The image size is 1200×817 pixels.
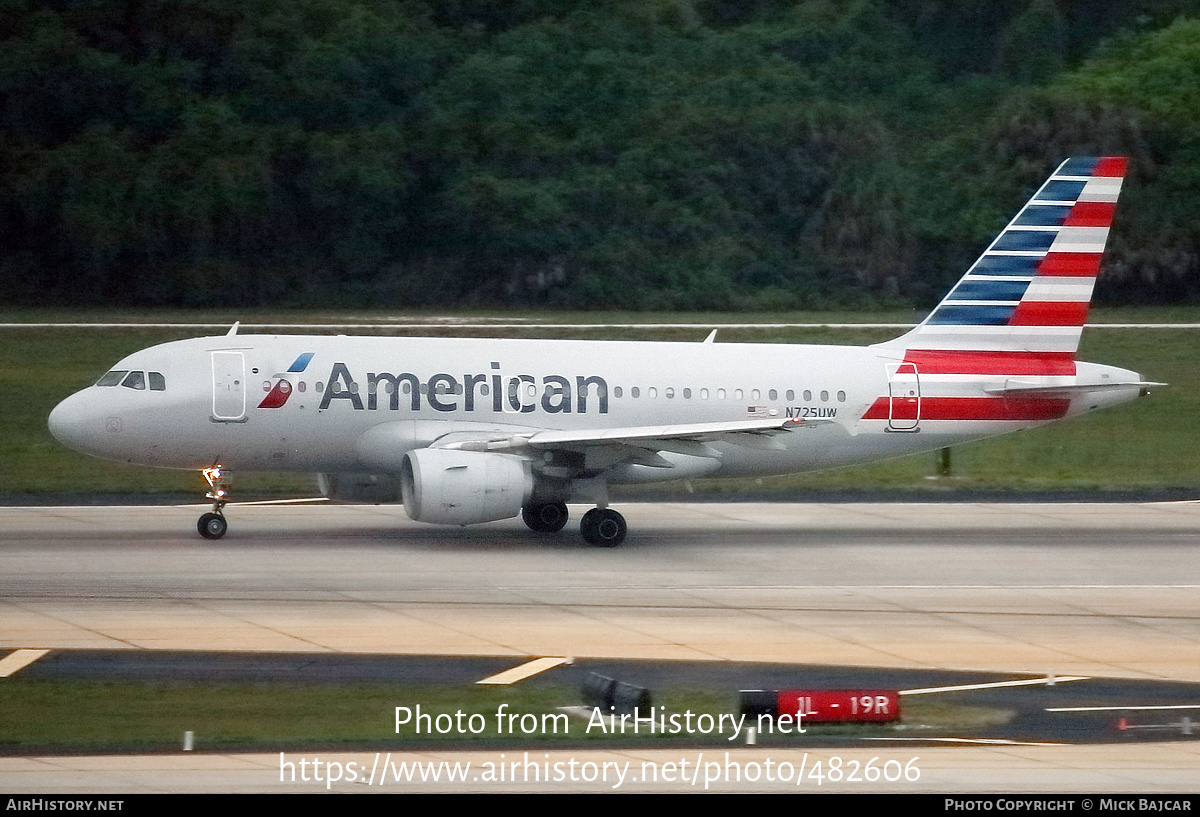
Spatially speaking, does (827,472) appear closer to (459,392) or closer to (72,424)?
(459,392)

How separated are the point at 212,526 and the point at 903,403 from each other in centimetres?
1175

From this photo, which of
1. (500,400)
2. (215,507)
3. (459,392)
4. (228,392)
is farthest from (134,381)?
(500,400)

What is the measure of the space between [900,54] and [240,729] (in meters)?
67.7

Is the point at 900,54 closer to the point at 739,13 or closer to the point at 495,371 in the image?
the point at 739,13

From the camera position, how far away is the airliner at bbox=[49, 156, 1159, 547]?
26.3 metres

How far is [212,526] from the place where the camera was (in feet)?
87.9

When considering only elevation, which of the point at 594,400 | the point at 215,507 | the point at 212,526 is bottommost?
the point at 212,526

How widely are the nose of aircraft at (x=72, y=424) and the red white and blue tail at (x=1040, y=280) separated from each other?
1385cm

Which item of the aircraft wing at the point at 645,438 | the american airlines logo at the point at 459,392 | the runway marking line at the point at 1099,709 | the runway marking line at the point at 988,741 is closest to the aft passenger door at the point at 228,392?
the american airlines logo at the point at 459,392

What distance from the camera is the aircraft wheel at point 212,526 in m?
26.7

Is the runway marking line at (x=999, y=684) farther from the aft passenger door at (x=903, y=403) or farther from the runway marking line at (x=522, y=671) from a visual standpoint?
the aft passenger door at (x=903, y=403)

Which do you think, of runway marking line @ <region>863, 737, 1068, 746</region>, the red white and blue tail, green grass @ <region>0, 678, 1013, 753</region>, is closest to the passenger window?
green grass @ <region>0, 678, 1013, 753</region>

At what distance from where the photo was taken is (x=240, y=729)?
1565 centimetres

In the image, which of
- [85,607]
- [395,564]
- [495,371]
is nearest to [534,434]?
[495,371]
